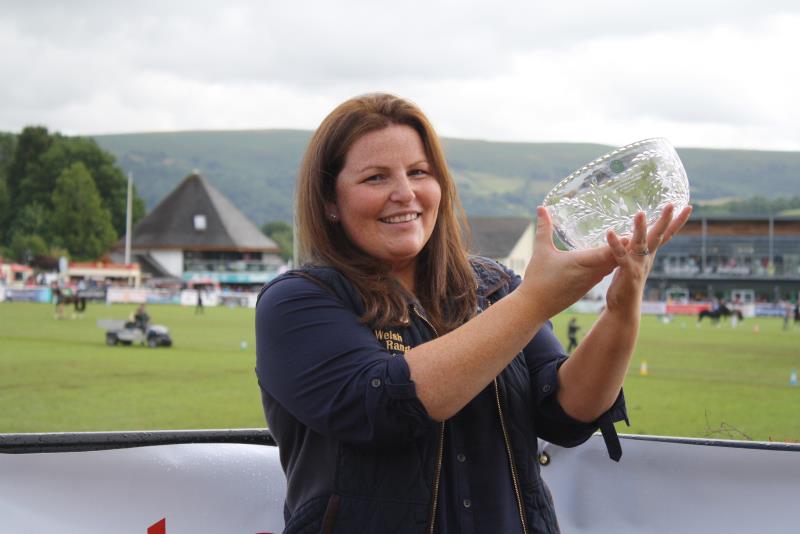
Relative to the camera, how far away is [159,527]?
8.10 feet

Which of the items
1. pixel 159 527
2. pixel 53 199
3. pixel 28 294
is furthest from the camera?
pixel 53 199

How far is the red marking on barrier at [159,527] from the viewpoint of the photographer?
2.46 m

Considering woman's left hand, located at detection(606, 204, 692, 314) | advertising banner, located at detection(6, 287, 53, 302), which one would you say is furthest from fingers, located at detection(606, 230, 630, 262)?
advertising banner, located at detection(6, 287, 53, 302)

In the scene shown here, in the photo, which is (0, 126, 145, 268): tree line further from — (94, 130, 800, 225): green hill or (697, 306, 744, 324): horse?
(94, 130, 800, 225): green hill

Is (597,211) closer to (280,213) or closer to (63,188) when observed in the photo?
(63,188)

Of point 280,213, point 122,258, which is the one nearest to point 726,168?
point 280,213

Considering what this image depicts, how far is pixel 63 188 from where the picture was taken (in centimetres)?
6688

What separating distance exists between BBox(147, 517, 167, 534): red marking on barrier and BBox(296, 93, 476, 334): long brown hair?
104 centimetres

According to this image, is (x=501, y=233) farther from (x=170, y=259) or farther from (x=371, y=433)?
(x=371, y=433)

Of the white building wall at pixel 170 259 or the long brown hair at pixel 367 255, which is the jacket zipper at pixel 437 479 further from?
the white building wall at pixel 170 259

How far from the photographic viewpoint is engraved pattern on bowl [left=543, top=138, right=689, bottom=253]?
1678mm

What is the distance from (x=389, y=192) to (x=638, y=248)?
0.49 meters

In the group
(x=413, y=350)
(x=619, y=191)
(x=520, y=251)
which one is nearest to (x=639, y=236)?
(x=619, y=191)

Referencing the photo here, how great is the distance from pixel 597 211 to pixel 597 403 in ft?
1.31
